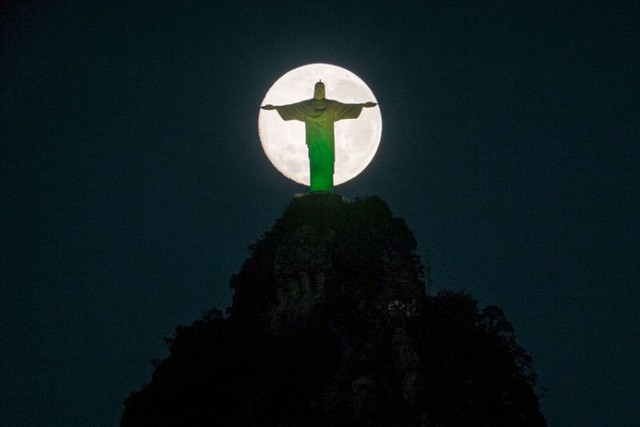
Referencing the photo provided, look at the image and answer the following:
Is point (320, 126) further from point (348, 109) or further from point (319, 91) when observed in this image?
point (319, 91)

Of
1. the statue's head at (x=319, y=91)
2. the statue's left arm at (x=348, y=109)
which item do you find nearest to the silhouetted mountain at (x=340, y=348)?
the statue's left arm at (x=348, y=109)

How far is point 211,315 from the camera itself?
40656mm

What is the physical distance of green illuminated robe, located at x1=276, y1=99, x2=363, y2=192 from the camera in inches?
1638

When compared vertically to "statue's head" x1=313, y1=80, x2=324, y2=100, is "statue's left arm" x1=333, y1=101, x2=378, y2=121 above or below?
below

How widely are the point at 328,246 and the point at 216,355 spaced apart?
5.10m

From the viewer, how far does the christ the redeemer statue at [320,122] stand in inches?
1638

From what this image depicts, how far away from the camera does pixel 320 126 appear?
41781 millimetres

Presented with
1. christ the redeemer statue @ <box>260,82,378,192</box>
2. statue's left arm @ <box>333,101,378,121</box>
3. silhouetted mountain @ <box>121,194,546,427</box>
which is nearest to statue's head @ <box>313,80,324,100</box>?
christ the redeemer statue @ <box>260,82,378,192</box>

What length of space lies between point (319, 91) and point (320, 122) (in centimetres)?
113

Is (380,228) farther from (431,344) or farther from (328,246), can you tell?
(431,344)

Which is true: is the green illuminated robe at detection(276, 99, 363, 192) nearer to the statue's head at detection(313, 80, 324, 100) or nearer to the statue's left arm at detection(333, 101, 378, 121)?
the statue's left arm at detection(333, 101, 378, 121)

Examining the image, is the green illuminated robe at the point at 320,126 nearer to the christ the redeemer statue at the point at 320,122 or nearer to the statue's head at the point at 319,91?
the christ the redeemer statue at the point at 320,122

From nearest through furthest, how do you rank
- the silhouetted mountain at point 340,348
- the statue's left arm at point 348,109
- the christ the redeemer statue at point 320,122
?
the silhouetted mountain at point 340,348, the christ the redeemer statue at point 320,122, the statue's left arm at point 348,109

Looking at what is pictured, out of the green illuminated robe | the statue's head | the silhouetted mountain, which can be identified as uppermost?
the statue's head
